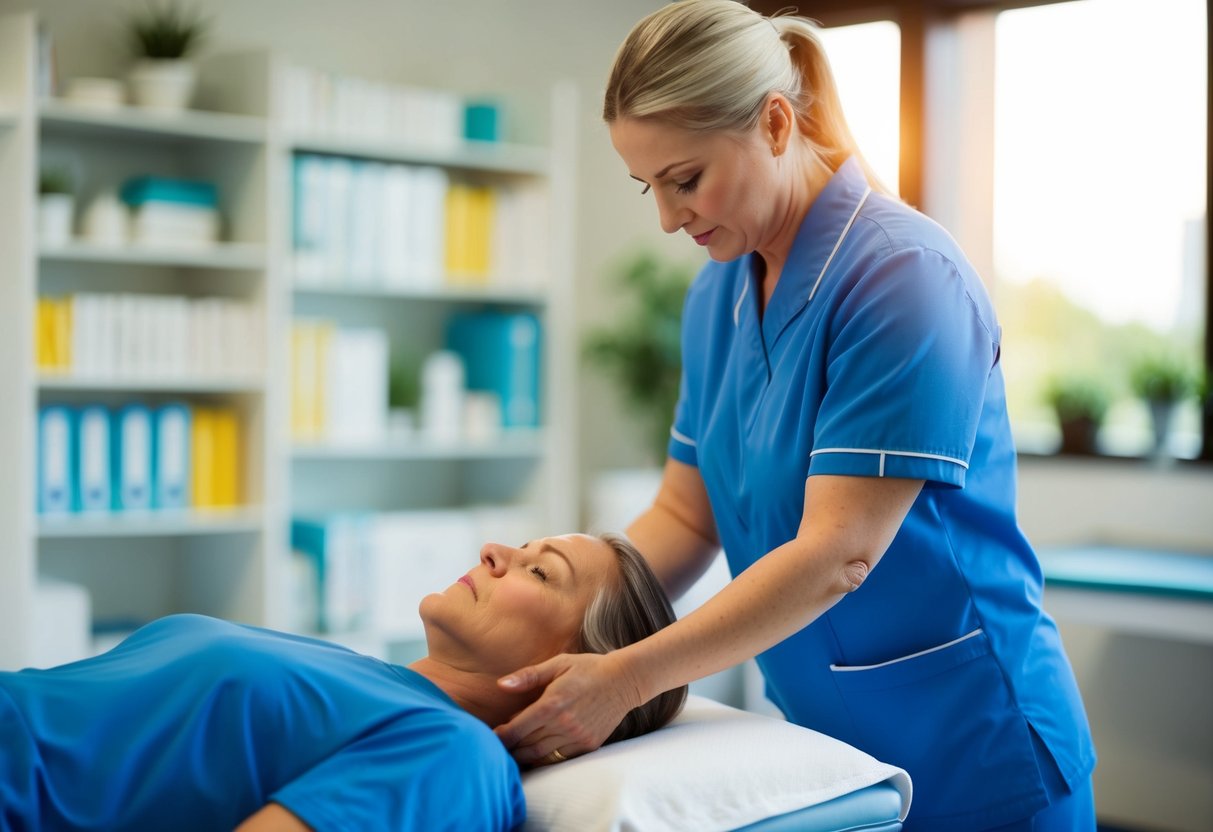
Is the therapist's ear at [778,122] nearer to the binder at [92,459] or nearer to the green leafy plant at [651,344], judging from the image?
the binder at [92,459]

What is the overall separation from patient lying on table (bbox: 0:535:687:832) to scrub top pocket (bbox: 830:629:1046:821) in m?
0.29

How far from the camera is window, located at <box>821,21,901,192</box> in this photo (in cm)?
402

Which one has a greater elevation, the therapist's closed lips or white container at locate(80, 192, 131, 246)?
white container at locate(80, 192, 131, 246)

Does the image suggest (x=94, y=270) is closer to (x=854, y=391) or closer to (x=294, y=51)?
(x=294, y=51)

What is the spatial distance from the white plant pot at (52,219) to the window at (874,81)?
7.70 feet

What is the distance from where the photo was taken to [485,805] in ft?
4.00

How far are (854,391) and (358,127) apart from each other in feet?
8.86

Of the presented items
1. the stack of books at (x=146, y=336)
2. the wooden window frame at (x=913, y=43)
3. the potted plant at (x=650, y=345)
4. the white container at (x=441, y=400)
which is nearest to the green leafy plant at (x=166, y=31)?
the stack of books at (x=146, y=336)

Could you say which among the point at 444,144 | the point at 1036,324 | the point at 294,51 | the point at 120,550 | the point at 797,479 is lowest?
the point at 120,550

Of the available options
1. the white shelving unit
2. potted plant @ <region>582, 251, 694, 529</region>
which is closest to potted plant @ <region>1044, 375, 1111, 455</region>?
potted plant @ <region>582, 251, 694, 529</region>

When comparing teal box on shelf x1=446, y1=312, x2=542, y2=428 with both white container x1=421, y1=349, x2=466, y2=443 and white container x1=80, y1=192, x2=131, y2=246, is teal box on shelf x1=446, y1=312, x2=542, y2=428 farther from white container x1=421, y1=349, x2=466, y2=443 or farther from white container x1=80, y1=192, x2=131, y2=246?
white container x1=80, y1=192, x2=131, y2=246

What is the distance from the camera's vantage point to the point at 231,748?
4.15ft

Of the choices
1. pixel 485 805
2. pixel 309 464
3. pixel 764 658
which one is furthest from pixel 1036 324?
pixel 485 805

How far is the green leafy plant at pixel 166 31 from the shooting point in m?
3.37
